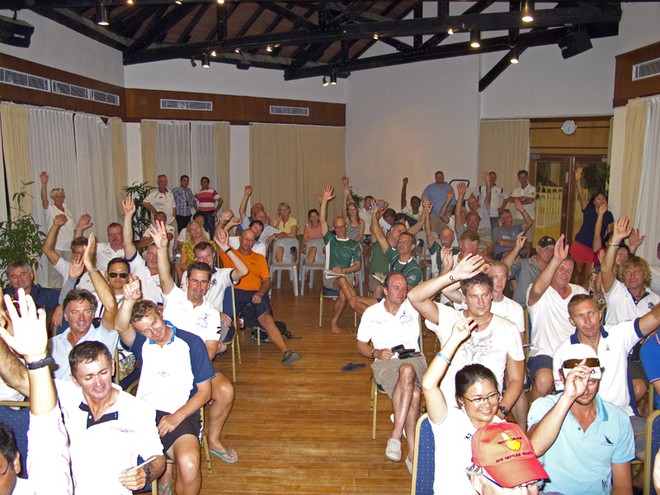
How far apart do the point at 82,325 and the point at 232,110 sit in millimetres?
10101

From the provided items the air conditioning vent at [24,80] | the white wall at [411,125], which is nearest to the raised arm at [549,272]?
the air conditioning vent at [24,80]

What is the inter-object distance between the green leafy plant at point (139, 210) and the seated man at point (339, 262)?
4.52m

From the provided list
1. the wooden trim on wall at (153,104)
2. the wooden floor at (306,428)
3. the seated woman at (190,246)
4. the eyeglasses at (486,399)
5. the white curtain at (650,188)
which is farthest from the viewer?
the wooden trim on wall at (153,104)

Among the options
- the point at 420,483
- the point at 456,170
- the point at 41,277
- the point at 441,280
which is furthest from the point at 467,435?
the point at 456,170

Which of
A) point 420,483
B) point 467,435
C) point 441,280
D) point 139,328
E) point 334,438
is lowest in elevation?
point 334,438

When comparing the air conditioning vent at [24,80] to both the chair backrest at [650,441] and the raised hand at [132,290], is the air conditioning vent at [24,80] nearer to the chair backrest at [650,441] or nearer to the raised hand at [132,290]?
the raised hand at [132,290]

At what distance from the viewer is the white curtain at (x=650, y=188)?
7.86 metres

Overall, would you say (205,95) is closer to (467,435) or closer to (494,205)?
(494,205)

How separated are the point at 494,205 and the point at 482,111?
7.60ft

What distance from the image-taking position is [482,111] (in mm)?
12859

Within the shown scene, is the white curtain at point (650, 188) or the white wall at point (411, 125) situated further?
the white wall at point (411, 125)

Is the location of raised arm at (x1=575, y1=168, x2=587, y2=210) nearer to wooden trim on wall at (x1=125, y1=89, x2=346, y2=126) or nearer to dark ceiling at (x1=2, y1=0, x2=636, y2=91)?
dark ceiling at (x1=2, y1=0, x2=636, y2=91)

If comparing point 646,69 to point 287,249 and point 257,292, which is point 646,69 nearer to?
point 287,249

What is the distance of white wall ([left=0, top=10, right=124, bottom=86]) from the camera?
8.38 m
